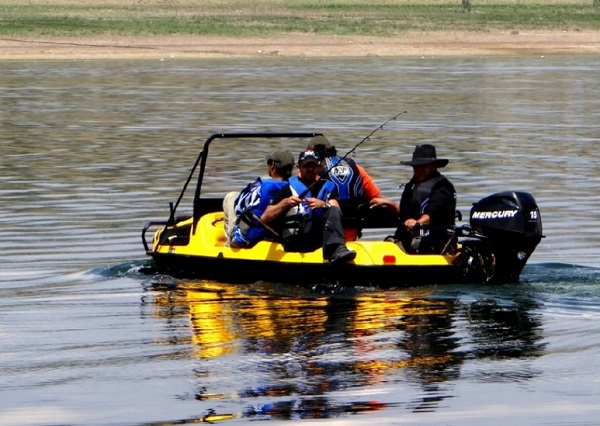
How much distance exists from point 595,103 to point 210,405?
26.9 metres

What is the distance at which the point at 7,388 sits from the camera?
9.61 m

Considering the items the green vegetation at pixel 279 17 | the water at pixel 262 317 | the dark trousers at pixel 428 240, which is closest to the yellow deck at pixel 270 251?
the dark trousers at pixel 428 240

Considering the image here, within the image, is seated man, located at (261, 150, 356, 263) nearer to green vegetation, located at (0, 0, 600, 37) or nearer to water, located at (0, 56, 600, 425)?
water, located at (0, 56, 600, 425)

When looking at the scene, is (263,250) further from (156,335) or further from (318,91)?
(318,91)

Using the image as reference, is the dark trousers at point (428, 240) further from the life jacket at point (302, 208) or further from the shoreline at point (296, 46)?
the shoreline at point (296, 46)

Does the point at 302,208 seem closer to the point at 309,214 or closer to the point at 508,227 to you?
the point at 309,214

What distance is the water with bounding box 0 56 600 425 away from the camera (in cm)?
917

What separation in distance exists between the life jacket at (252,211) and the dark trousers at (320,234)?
286mm

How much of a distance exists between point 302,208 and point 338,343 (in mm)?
2498

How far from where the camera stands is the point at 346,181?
1373cm

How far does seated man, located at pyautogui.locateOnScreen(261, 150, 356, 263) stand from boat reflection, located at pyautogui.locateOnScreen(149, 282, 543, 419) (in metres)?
0.40

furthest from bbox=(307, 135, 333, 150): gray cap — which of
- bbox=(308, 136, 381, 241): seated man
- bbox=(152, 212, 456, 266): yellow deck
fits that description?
bbox=(152, 212, 456, 266): yellow deck

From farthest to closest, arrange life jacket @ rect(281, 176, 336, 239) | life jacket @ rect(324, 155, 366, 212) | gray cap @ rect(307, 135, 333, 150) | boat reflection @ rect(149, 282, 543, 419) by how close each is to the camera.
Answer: life jacket @ rect(324, 155, 366, 212) < gray cap @ rect(307, 135, 333, 150) < life jacket @ rect(281, 176, 336, 239) < boat reflection @ rect(149, 282, 543, 419)

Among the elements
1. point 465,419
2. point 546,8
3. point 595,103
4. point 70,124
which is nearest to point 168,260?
point 465,419
